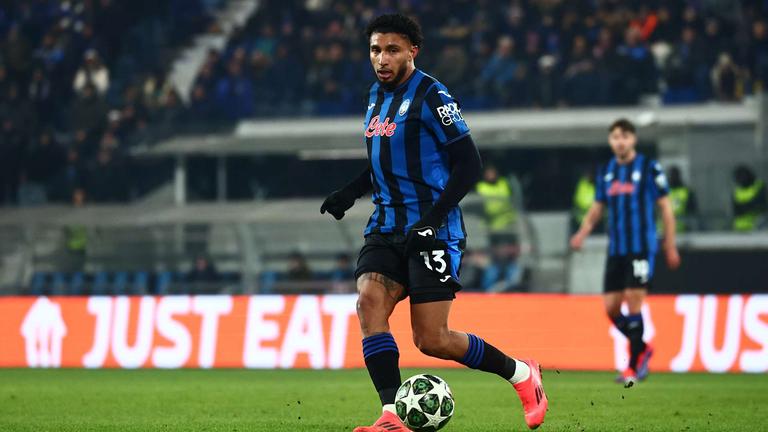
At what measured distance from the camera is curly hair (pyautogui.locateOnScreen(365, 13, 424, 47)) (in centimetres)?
629

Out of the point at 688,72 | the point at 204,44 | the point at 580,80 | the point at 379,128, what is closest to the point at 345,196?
the point at 379,128

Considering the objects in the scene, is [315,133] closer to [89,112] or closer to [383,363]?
[89,112]

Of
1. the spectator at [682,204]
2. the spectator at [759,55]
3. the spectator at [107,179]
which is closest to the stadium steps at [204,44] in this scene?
the spectator at [107,179]

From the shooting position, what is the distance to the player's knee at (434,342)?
A: 6301mm

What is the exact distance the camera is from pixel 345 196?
22.2 feet

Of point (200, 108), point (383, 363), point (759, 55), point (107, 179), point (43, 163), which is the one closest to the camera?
point (383, 363)

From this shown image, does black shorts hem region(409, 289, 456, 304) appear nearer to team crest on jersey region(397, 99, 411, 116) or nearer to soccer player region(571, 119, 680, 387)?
team crest on jersey region(397, 99, 411, 116)

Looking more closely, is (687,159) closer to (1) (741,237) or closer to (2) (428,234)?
(1) (741,237)

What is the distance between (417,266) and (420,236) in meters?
0.20

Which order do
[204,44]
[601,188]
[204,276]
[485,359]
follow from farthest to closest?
[204,44], [204,276], [601,188], [485,359]

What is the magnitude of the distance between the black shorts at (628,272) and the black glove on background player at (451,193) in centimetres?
462

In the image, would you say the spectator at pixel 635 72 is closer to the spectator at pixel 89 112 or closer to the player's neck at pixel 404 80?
the spectator at pixel 89 112

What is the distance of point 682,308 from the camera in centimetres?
1254

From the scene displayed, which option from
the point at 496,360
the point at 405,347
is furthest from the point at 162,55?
the point at 496,360
